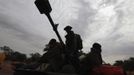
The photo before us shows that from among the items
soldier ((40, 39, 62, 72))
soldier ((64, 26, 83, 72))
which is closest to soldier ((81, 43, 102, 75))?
soldier ((64, 26, 83, 72))

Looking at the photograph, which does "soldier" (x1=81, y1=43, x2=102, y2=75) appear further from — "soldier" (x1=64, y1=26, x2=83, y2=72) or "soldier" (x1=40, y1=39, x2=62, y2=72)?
"soldier" (x1=40, y1=39, x2=62, y2=72)

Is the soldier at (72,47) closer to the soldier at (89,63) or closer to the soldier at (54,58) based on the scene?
the soldier at (89,63)

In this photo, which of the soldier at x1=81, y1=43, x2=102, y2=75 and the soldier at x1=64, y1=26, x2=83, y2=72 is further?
the soldier at x1=64, y1=26, x2=83, y2=72

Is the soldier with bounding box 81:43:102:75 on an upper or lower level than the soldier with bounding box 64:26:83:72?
lower

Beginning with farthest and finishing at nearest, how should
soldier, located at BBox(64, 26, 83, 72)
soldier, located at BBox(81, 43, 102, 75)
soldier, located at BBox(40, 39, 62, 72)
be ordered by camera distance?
1. soldier, located at BBox(64, 26, 83, 72)
2. soldier, located at BBox(81, 43, 102, 75)
3. soldier, located at BBox(40, 39, 62, 72)

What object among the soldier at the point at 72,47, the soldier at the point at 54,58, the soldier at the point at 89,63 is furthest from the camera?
the soldier at the point at 72,47

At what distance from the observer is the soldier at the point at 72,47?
1055cm

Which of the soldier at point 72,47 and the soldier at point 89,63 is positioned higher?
the soldier at point 72,47

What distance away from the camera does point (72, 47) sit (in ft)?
37.1

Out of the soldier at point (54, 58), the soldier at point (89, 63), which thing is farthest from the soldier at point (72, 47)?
the soldier at point (54, 58)

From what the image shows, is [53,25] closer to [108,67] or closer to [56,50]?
[56,50]

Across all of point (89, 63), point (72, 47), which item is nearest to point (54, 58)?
point (89, 63)

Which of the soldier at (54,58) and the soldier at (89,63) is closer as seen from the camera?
the soldier at (54,58)

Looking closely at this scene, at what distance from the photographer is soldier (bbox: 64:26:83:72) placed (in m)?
10.5
